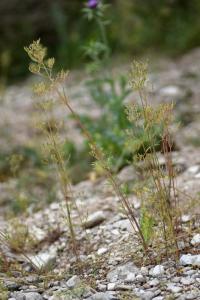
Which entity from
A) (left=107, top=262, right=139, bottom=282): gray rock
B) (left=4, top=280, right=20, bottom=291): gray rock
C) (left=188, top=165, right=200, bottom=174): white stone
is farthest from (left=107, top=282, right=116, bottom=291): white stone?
(left=188, top=165, right=200, bottom=174): white stone

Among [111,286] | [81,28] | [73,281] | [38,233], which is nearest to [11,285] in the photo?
[73,281]

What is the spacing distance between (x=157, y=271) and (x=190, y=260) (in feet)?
0.45

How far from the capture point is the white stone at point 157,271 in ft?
8.13

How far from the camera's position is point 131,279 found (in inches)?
97.3

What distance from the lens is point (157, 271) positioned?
2484 millimetres

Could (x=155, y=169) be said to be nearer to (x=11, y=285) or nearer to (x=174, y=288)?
(x=174, y=288)

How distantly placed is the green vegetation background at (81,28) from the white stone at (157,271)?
3837 millimetres

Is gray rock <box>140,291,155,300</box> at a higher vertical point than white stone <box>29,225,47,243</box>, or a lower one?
lower

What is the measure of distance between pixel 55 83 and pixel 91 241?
2.84 feet

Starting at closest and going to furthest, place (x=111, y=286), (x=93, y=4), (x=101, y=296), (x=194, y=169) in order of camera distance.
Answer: (x=101, y=296)
(x=111, y=286)
(x=194, y=169)
(x=93, y=4)

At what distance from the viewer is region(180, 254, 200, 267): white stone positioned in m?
2.48

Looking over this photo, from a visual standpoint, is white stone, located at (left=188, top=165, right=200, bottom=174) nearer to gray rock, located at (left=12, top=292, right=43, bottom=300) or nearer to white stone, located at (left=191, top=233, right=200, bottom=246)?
white stone, located at (left=191, top=233, right=200, bottom=246)

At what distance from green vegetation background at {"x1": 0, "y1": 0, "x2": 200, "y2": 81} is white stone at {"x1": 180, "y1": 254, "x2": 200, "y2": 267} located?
3.79 meters

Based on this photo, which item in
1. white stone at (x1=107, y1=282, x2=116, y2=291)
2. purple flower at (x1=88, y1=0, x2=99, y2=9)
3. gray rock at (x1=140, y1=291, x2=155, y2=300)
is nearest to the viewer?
gray rock at (x1=140, y1=291, x2=155, y2=300)
